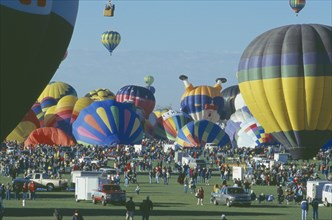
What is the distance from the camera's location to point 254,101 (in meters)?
65.1

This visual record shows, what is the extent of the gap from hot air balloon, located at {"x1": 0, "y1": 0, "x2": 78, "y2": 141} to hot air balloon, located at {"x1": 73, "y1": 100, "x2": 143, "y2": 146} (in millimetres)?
48631

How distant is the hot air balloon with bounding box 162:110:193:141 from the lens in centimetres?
10975

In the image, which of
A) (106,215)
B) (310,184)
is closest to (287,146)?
(310,184)

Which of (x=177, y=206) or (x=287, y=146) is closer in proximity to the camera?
(x=177, y=206)

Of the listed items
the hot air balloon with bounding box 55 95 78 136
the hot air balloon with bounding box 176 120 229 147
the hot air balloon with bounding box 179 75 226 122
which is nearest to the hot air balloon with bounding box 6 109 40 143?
the hot air balloon with bounding box 55 95 78 136

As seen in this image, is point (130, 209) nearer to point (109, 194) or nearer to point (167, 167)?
point (109, 194)

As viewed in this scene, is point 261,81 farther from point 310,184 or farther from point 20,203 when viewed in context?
point 20,203

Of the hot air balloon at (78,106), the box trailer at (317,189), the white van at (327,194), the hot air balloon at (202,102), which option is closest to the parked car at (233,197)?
the white van at (327,194)

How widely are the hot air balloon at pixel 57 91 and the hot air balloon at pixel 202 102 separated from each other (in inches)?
613

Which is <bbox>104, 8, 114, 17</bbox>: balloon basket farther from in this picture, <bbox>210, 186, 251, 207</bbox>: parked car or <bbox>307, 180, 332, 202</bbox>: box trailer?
<bbox>210, 186, 251, 207</bbox>: parked car

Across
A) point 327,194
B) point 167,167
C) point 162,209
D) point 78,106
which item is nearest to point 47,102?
point 78,106

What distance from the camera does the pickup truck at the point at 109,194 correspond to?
44.9 meters

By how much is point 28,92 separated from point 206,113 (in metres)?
92.3

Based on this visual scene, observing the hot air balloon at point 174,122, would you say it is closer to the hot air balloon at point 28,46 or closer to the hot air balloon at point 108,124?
the hot air balloon at point 108,124
